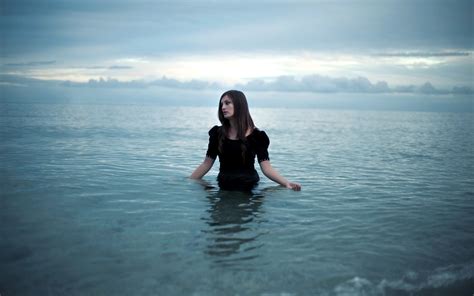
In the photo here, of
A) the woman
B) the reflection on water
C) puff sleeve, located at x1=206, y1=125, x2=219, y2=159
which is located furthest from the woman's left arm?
puff sleeve, located at x1=206, y1=125, x2=219, y2=159

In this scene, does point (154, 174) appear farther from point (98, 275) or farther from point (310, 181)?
point (98, 275)

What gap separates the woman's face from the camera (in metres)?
7.14

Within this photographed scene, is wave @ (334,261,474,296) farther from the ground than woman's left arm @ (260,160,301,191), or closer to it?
closer to it

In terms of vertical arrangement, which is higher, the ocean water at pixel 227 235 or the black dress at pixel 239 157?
the black dress at pixel 239 157

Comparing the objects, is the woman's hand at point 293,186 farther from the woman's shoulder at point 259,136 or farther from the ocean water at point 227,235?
the woman's shoulder at point 259,136

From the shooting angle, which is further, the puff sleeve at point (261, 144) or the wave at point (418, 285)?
the puff sleeve at point (261, 144)

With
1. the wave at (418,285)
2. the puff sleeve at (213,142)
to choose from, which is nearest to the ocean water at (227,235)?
the wave at (418,285)

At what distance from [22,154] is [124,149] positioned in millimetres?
4005

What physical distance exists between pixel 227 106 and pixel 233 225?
243 centimetres

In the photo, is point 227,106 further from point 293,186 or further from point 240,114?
point 293,186

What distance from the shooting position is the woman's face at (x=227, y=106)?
714 cm

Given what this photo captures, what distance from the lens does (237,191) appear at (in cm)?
778

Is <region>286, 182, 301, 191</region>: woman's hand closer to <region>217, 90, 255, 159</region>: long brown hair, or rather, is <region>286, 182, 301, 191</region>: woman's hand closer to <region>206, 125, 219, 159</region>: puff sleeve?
<region>217, 90, 255, 159</region>: long brown hair

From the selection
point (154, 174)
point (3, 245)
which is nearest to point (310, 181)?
point (154, 174)
